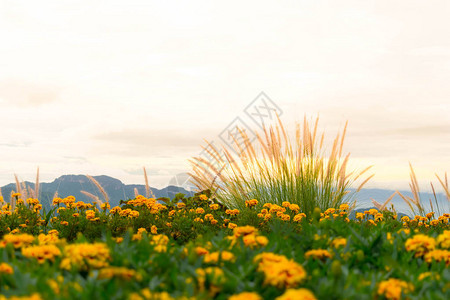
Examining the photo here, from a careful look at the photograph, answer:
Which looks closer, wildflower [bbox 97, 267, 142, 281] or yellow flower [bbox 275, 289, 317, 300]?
yellow flower [bbox 275, 289, 317, 300]

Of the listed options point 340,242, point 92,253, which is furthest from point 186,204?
point 92,253

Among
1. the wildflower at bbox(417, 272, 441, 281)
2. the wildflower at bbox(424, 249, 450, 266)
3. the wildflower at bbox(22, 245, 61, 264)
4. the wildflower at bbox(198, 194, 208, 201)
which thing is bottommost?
the wildflower at bbox(417, 272, 441, 281)

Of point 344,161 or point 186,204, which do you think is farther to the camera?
point 344,161

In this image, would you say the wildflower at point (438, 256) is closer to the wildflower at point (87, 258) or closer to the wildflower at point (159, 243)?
the wildflower at point (159, 243)

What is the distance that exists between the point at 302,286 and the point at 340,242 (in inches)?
28.6

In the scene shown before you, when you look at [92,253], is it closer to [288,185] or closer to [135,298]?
[135,298]

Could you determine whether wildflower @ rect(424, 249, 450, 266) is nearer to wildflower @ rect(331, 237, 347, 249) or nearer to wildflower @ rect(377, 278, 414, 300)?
wildflower @ rect(331, 237, 347, 249)

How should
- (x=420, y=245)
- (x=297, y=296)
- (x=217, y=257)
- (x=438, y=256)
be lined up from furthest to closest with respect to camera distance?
1. (x=420, y=245)
2. (x=438, y=256)
3. (x=217, y=257)
4. (x=297, y=296)

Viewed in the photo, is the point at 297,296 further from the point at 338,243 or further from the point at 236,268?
the point at 338,243

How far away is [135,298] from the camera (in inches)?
57.8

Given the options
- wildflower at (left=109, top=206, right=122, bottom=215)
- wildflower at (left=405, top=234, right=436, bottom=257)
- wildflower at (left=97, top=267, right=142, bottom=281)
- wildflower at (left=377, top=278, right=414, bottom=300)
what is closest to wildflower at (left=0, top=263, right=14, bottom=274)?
wildflower at (left=97, top=267, right=142, bottom=281)

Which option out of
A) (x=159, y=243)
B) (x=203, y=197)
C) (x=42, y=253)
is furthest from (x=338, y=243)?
(x=203, y=197)

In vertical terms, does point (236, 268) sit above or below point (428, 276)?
above

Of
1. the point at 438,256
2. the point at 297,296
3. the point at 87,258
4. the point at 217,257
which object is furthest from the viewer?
the point at 438,256
